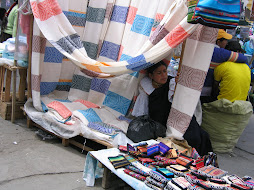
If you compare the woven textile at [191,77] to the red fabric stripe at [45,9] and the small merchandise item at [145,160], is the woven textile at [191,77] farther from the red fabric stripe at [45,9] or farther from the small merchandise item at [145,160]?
the red fabric stripe at [45,9]

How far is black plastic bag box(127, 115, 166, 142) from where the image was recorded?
3.60m

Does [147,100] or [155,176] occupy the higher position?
[147,100]

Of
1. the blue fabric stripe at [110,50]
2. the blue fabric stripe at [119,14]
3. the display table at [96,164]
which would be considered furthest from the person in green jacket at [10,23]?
the display table at [96,164]

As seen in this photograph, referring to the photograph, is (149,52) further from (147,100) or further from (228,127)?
(228,127)

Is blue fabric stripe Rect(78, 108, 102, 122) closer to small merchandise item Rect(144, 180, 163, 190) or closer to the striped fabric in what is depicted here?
the striped fabric

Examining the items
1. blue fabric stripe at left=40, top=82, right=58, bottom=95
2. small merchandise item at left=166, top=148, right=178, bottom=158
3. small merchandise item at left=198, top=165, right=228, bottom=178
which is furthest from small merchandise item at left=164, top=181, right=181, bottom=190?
blue fabric stripe at left=40, top=82, right=58, bottom=95

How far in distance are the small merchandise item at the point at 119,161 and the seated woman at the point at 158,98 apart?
1100 millimetres

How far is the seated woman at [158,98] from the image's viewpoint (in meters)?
3.89

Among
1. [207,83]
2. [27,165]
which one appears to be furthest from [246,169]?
[27,165]

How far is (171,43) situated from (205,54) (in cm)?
43

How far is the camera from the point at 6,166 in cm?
332

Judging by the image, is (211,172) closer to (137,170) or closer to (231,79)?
(137,170)

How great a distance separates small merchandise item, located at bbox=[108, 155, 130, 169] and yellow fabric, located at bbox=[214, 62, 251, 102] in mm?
2163

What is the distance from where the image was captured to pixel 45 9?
12.8 ft
